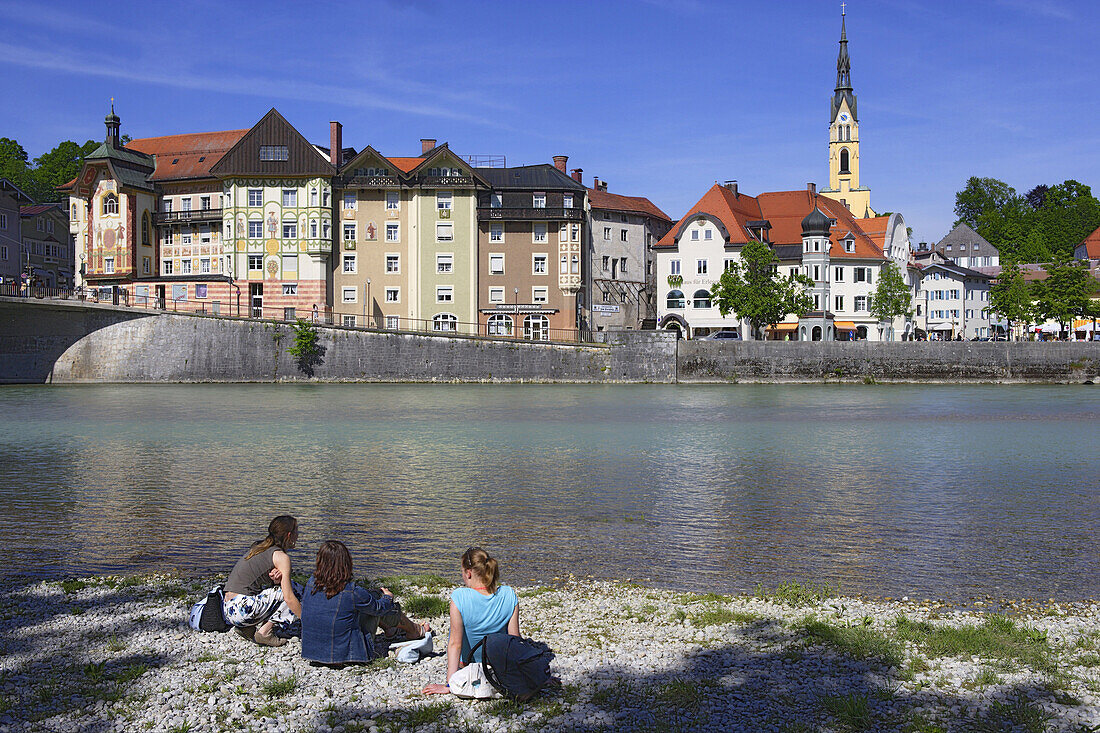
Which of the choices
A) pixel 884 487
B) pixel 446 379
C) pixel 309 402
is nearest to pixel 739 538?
pixel 884 487

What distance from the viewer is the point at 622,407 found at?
1905 inches

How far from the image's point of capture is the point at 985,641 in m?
9.43

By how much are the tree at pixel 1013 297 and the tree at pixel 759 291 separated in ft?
75.2

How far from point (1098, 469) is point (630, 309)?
198ft

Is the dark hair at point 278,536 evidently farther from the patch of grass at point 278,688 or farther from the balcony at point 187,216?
the balcony at point 187,216

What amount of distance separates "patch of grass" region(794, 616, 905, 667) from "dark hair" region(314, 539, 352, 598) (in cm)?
469

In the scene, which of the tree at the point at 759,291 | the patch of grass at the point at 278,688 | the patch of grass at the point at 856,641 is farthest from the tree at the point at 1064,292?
the patch of grass at the point at 278,688

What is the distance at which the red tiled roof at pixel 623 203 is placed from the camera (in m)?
82.0

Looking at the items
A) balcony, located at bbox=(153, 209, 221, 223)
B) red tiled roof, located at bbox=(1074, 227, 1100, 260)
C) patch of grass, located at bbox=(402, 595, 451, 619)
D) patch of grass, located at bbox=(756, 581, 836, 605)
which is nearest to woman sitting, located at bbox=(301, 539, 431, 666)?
patch of grass, located at bbox=(402, 595, 451, 619)

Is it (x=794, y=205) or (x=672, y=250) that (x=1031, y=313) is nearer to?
(x=794, y=205)

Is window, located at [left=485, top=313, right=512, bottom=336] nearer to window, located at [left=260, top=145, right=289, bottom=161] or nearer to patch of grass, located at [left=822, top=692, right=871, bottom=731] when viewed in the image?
window, located at [left=260, top=145, right=289, bottom=161]

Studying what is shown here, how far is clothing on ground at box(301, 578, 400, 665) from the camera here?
8.85 m

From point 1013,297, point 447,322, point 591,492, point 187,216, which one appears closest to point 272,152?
point 187,216

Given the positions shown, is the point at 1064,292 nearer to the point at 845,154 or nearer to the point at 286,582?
the point at 845,154
